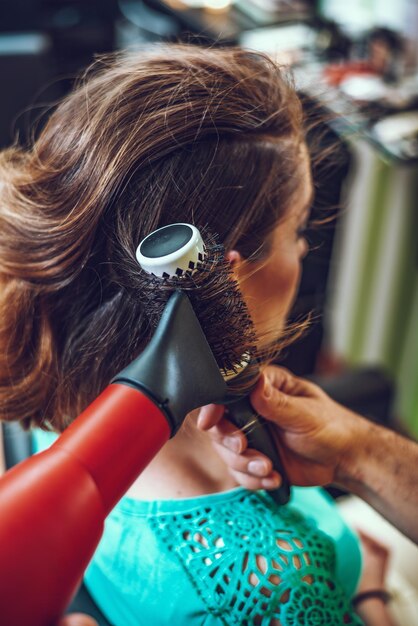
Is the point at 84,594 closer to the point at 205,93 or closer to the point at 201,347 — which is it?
the point at 201,347

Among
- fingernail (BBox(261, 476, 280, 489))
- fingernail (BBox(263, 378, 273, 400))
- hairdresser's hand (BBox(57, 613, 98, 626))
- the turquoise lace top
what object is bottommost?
the turquoise lace top

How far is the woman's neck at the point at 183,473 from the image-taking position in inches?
32.5

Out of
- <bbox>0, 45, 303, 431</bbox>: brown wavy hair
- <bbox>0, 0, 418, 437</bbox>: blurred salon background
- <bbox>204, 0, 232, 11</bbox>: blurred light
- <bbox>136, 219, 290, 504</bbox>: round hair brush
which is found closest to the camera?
<bbox>136, 219, 290, 504</bbox>: round hair brush

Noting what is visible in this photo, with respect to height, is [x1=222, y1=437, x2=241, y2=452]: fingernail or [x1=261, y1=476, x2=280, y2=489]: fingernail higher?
[x1=222, y1=437, x2=241, y2=452]: fingernail

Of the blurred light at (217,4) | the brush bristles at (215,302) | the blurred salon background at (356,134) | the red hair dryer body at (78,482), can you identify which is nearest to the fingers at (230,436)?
the brush bristles at (215,302)

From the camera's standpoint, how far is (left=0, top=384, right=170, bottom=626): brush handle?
1.35 ft

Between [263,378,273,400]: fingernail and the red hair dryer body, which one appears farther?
[263,378,273,400]: fingernail

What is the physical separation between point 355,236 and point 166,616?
5.15 ft

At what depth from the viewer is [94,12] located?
10.4 feet

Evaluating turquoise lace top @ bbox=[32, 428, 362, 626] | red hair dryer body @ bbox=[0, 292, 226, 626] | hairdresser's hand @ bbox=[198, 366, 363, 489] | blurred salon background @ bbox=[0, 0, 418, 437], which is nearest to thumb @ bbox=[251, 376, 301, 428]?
hairdresser's hand @ bbox=[198, 366, 363, 489]

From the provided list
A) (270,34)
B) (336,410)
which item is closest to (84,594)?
(336,410)

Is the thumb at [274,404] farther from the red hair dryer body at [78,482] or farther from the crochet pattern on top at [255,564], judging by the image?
the red hair dryer body at [78,482]

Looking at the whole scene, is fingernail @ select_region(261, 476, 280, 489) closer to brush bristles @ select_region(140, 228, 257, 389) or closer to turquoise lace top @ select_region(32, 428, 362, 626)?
turquoise lace top @ select_region(32, 428, 362, 626)

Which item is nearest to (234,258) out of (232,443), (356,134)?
(232,443)
